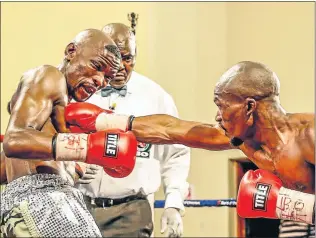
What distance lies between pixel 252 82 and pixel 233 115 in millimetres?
126

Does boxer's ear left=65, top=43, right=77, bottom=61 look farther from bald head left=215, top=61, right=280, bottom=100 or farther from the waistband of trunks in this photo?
bald head left=215, top=61, right=280, bottom=100

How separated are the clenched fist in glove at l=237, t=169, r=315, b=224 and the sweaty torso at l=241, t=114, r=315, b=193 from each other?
4cm

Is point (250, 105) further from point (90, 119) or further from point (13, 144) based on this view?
point (13, 144)

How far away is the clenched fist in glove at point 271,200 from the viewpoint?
2.01 meters

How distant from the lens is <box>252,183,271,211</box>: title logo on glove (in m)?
2.08

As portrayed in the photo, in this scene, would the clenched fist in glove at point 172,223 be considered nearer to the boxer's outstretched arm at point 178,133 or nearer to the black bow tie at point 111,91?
the black bow tie at point 111,91

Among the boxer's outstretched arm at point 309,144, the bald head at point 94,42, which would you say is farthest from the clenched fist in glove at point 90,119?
the boxer's outstretched arm at point 309,144

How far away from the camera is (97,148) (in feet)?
7.27

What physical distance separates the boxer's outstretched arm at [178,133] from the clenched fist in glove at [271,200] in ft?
0.70

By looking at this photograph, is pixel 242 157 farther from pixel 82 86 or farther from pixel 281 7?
pixel 82 86

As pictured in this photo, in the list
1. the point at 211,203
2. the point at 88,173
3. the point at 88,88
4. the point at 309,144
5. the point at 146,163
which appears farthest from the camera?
the point at 211,203

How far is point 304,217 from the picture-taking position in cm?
201

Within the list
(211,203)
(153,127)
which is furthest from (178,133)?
(211,203)

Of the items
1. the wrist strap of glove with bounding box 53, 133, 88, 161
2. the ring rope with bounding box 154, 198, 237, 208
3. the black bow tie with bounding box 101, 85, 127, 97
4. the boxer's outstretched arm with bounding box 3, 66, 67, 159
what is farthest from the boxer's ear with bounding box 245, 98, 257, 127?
the ring rope with bounding box 154, 198, 237, 208
